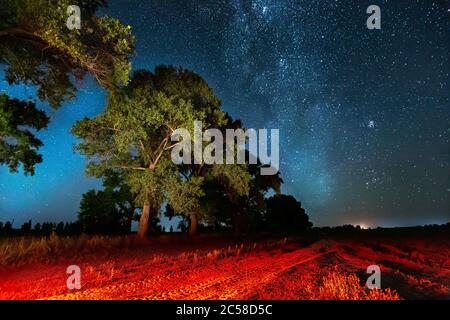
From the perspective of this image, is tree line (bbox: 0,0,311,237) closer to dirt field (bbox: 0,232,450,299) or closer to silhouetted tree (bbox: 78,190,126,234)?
dirt field (bbox: 0,232,450,299)

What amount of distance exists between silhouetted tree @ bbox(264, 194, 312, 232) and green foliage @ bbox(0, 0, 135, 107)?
196ft

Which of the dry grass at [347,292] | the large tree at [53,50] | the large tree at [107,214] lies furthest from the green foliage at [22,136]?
the large tree at [107,214]

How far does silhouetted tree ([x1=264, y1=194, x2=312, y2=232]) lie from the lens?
72625 mm

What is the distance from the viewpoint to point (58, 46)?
11.7m

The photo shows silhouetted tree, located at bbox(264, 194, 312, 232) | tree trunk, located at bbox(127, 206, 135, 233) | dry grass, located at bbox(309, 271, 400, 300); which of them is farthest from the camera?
silhouetted tree, located at bbox(264, 194, 312, 232)

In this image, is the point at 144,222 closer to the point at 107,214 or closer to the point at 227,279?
the point at 227,279

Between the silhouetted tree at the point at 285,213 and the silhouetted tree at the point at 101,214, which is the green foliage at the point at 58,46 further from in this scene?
the silhouetted tree at the point at 285,213

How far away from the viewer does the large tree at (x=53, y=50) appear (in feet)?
37.4

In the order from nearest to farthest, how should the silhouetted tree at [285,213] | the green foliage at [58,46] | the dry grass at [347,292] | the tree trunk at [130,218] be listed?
1. the dry grass at [347,292]
2. the green foliage at [58,46]
3. the tree trunk at [130,218]
4. the silhouetted tree at [285,213]

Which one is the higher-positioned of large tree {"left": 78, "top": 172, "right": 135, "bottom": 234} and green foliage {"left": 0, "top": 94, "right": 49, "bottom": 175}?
green foliage {"left": 0, "top": 94, "right": 49, "bottom": 175}

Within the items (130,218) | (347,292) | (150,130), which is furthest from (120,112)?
(130,218)

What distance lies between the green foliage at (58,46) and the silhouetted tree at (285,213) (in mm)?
59881

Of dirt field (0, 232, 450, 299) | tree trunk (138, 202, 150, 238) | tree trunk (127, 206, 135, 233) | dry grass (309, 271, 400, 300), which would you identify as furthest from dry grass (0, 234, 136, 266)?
tree trunk (127, 206, 135, 233)
